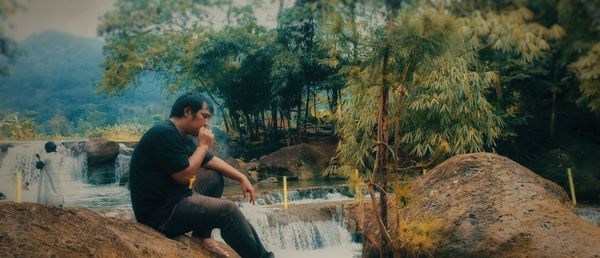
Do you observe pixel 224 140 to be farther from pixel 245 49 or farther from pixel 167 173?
pixel 167 173

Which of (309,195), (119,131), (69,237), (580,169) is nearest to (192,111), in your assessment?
(69,237)

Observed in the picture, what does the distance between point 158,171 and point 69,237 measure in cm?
48

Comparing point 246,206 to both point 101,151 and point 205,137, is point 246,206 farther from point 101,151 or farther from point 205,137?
point 101,151

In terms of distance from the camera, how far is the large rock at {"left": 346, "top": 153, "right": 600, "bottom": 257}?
284 centimetres

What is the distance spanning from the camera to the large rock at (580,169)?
713cm

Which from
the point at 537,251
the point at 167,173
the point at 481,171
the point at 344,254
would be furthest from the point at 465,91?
the point at 167,173

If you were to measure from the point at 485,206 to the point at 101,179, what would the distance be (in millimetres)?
9850

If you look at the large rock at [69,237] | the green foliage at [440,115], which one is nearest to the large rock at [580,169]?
the green foliage at [440,115]

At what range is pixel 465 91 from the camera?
704 cm

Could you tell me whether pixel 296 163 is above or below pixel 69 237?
below

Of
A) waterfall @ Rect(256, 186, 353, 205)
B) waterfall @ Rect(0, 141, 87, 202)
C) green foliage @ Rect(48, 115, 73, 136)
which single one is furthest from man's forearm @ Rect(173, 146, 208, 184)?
waterfall @ Rect(0, 141, 87, 202)

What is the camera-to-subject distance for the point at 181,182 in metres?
2.02

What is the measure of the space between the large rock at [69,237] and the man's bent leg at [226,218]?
147 millimetres

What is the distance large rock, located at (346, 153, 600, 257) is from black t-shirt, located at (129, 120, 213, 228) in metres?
1.30
